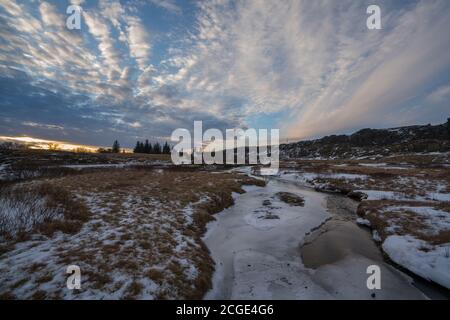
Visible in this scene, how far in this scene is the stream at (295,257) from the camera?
782cm

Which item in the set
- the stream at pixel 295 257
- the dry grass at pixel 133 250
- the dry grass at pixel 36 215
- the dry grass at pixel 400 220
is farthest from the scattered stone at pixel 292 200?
the dry grass at pixel 36 215

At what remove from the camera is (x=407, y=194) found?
21.5 meters

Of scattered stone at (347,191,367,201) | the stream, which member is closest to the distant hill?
scattered stone at (347,191,367,201)

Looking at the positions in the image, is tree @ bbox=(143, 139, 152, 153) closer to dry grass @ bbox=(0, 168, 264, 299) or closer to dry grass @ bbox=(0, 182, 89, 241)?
dry grass @ bbox=(0, 168, 264, 299)

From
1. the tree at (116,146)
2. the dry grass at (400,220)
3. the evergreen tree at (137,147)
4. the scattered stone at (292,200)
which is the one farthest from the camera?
the evergreen tree at (137,147)

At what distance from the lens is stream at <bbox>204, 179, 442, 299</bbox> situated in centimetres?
782

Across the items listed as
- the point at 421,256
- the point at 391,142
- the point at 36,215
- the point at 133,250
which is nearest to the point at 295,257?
the point at 421,256

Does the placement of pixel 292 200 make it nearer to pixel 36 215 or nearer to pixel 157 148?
pixel 36 215

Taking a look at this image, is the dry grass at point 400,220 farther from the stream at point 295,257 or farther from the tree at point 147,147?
the tree at point 147,147

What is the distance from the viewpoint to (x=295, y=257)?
1062 cm

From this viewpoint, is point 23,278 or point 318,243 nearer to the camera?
point 23,278
